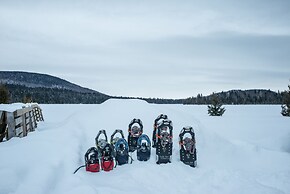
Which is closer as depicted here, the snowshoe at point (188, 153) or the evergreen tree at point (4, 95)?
the snowshoe at point (188, 153)

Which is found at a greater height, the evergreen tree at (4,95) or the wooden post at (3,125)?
the evergreen tree at (4,95)

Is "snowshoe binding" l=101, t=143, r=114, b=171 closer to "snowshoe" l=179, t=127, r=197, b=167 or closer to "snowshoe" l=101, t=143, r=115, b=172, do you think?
"snowshoe" l=101, t=143, r=115, b=172

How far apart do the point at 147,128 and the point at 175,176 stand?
4.73 m

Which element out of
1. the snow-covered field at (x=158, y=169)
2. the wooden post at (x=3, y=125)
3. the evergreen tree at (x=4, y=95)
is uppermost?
the evergreen tree at (x=4, y=95)

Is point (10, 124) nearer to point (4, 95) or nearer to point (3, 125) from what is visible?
point (3, 125)

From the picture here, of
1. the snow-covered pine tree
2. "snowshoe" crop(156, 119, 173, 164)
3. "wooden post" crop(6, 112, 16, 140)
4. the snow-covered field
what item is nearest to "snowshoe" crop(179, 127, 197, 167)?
the snow-covered field

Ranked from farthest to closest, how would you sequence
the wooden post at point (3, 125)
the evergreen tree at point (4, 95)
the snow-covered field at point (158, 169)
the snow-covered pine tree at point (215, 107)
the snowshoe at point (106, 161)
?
1. the snow-covered pine tree at point (215, 107)
2. the evergreen tree at point (4, 95)
3. the wooden post at point (3, 125)
4. the snowshoe at point (106, 161)
5. the snow-covered field at point (158, 169)

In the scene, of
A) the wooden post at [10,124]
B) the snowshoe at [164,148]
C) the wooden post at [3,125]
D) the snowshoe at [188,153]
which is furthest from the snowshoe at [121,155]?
the wooden post at [3,125]

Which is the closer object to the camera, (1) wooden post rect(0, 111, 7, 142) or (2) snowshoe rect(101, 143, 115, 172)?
(2) snowshoe rect(101, 143, 115, 172)

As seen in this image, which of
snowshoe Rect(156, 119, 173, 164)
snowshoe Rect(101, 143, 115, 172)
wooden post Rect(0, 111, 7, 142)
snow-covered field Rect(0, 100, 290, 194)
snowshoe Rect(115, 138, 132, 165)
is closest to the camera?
snow-covered field Rect(0, 100, 290, 194)

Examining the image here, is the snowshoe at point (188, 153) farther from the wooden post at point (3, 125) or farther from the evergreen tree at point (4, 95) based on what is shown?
the evergreen tree at point (4, 95)

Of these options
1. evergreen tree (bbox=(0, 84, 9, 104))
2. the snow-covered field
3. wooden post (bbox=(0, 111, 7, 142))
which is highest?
evergreen tree (bbox=(0, 84, 9, 104))

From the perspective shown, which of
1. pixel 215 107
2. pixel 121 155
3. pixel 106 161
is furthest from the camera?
pixel 215 107

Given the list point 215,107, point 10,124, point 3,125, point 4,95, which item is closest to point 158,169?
point 10,124
